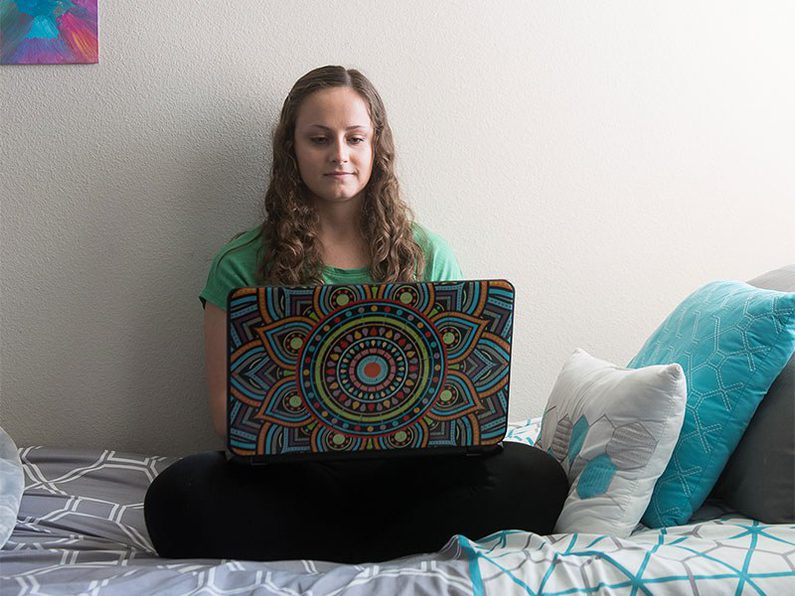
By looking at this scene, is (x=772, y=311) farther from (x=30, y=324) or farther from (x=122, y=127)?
(x=30, y=324)

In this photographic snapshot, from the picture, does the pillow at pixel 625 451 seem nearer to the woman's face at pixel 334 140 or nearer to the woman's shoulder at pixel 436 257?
the woman's shoulder at pixel 436 257

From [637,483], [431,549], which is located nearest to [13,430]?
[431,549]

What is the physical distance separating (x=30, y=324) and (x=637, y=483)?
126cm

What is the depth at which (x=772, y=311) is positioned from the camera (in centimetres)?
131

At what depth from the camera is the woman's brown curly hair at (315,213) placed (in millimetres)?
1703

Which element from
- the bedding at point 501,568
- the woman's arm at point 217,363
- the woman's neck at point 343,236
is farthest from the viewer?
the woman's neck at point 343,236

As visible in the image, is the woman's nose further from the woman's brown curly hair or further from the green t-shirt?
the green t-shirt

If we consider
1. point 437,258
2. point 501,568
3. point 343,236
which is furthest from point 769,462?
point 343,236

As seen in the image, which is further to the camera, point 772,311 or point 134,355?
point 134,355

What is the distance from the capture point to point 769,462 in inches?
50.4

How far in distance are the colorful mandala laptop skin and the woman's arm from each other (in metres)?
0.47

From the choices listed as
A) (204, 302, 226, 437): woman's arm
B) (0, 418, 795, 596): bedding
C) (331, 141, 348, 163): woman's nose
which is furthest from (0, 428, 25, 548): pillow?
(331, 141, 348, 163): woman's nose

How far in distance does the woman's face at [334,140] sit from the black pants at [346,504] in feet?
1.88

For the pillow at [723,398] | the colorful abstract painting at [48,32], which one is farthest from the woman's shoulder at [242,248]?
the pillow at [723,398]
